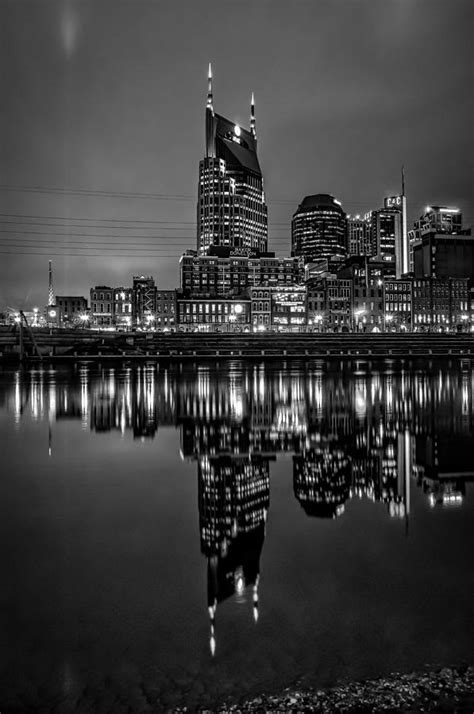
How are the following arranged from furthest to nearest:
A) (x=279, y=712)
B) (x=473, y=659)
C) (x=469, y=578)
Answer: (x=469, y=578) < (x=473, y=659) < (x=279, y=712)

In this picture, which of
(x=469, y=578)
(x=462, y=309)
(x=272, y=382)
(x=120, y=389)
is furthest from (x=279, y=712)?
(x=462, y=309)

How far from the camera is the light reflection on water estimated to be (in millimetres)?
7215

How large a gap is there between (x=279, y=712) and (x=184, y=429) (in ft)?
46.3

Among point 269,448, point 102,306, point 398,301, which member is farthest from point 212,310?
point 269,448

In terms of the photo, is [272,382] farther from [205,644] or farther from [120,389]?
[205,644]

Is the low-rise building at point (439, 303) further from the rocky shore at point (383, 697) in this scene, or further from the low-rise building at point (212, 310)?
the rocky shore at point (383, 697)

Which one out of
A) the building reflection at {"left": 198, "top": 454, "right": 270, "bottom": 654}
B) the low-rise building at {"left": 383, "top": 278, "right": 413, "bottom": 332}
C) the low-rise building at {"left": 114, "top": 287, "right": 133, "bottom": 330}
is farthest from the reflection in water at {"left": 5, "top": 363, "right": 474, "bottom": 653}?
the low-rise building at {"left": 114, "top": 287, "right": 133, "bottom": 330}

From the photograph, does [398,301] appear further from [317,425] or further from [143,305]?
[317,425]

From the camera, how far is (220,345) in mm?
95562

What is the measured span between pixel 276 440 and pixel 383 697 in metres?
11.4

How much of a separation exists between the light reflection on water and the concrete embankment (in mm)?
46571

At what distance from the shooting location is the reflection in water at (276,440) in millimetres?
8219

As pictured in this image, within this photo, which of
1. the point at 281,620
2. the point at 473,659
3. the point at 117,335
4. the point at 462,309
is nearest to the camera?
the point at 473,659

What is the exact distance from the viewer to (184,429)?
1802 cm
